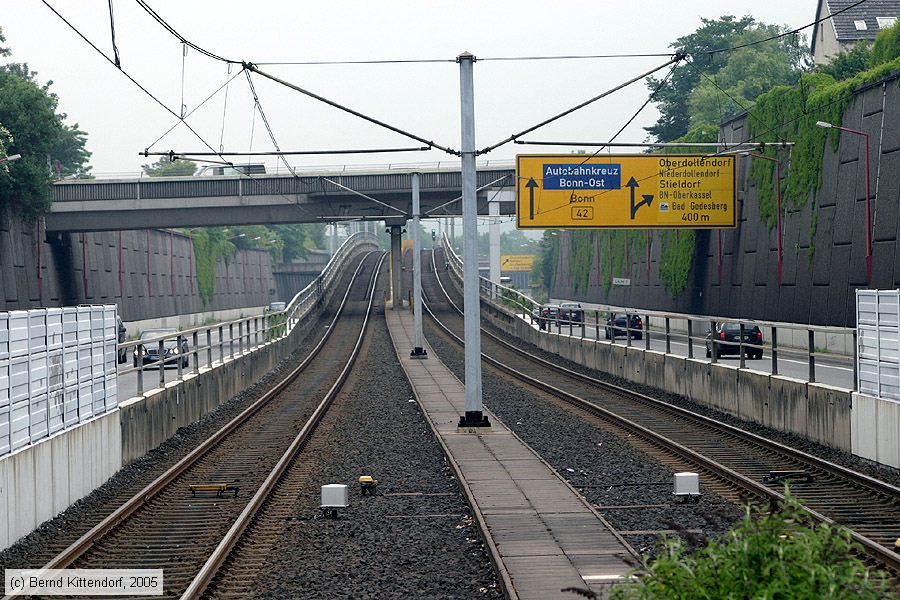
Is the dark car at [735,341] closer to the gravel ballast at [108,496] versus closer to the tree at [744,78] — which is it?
the gravel ballast at [108,496]

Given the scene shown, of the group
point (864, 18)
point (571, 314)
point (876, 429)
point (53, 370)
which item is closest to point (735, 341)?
point (571, 314)

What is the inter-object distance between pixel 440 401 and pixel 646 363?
6686mm

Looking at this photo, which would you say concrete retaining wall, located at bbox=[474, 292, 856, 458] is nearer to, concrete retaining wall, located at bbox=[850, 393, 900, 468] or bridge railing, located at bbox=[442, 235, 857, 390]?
concrete retaining wall, located at bbox=[850, 393, 900, 468]

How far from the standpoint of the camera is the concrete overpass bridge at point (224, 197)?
2483 inches

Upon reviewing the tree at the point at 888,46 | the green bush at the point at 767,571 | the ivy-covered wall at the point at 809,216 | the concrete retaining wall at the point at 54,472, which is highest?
the tree at the point at 888,46

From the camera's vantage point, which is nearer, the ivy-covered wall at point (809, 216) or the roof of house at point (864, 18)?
the ivy-covered wall at point (809, 216)

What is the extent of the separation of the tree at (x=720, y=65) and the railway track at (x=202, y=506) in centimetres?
9086

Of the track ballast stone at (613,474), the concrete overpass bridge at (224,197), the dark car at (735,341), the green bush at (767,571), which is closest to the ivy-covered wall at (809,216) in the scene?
the dark car at (735,341)

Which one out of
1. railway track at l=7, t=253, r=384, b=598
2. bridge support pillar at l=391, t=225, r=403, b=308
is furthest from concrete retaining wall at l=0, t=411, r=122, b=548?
bridge support pillar at l=391, t=225, r=403, b=308

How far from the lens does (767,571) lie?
5.07m

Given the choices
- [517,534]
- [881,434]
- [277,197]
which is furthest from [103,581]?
[277,197]

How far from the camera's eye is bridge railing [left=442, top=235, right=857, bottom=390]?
20.2 metres

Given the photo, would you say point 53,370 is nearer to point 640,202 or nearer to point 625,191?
→ point 625,191

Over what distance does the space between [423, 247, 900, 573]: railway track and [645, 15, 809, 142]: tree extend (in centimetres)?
8655
